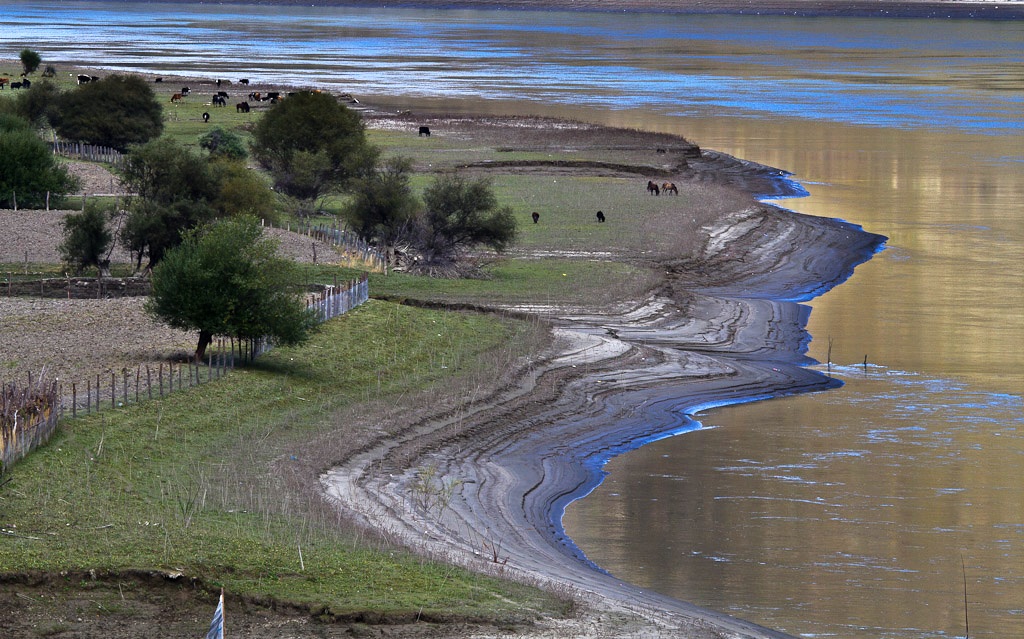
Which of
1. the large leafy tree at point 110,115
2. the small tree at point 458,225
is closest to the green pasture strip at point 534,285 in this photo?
the small tree at point 458,225

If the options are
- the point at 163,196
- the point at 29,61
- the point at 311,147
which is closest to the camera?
the point at 163,196

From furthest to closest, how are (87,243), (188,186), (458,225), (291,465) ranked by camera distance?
(188,186)
(458,225)
(87,243)
(291,465)

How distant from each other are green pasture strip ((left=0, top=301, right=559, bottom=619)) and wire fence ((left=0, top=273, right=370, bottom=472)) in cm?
26

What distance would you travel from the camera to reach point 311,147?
57062mm

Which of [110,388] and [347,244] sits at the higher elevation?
[347,244]

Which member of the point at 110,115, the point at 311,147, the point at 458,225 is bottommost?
the point at 458,225

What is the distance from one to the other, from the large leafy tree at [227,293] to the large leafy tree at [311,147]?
2492 cm

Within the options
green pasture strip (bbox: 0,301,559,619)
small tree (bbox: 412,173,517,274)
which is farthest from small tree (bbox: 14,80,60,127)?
green pasture strip (bbox: 0,301,559,619)

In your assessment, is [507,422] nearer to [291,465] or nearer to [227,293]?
[227,293]

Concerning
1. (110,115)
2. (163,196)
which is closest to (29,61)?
(110,115)

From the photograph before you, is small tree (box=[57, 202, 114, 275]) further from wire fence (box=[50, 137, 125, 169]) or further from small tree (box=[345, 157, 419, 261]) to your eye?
wire fence (box=[50, 137, 125, 169])

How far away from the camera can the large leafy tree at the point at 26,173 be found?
47094 millimetres

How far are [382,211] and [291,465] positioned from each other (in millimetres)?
22375

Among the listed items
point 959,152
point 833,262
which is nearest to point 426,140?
point 959,152
